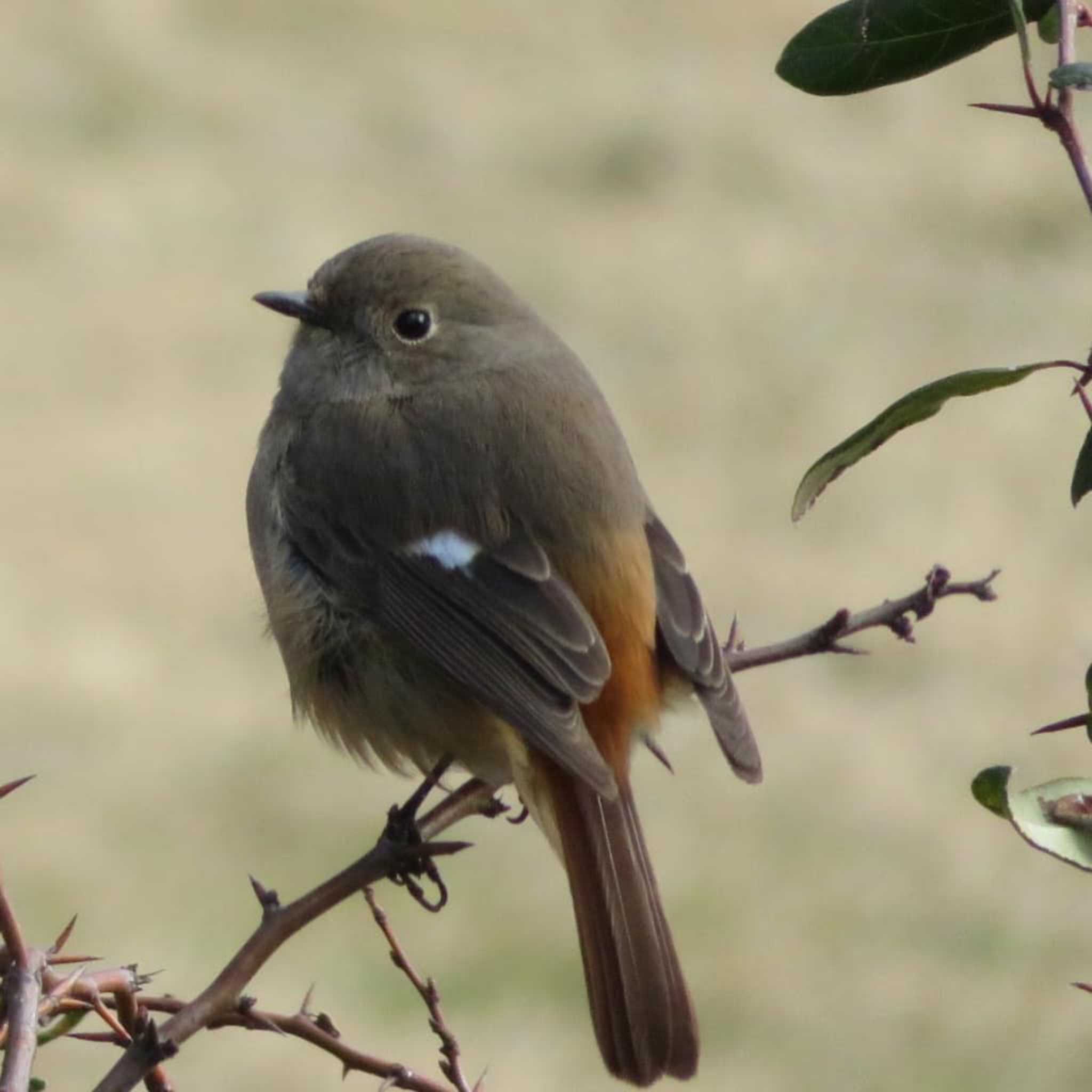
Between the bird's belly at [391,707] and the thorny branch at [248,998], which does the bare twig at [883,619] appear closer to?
the thorny branch at [248,998]

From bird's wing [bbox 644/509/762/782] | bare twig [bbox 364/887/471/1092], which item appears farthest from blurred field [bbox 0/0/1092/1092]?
bare twig [bbox 364/887/471/1092]

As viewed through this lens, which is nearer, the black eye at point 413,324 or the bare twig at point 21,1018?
the bare twig at point 21,1018

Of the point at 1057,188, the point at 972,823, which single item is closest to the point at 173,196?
the point at 1057,188

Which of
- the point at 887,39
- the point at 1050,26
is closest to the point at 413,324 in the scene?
the point at 887,39

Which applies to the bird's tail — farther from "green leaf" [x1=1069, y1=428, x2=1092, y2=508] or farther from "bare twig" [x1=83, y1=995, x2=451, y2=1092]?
"green leaf" [x1=1069, y1=428, x2=1092, y2=508]

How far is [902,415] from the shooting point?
2.84m

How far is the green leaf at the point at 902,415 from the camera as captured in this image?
8.89 ft

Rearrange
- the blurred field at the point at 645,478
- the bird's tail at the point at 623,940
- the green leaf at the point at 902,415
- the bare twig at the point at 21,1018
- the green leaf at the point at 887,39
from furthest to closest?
the blurred field at the point at 645,478, the bird's tail at the point at 623,940, the green leaf at the point at 887,39, the green leaf at the point at 902,415, the bare twig at the point at 21,1018

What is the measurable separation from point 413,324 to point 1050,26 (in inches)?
82.5

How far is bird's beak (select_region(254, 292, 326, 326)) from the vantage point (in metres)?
4.73

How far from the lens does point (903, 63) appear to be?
2887 millimetres

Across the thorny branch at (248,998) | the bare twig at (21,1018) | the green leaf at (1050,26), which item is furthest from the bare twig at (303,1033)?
the green leaf at (1050,26)

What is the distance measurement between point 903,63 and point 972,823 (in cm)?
724

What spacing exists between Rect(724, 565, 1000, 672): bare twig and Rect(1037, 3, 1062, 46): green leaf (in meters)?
0.81
